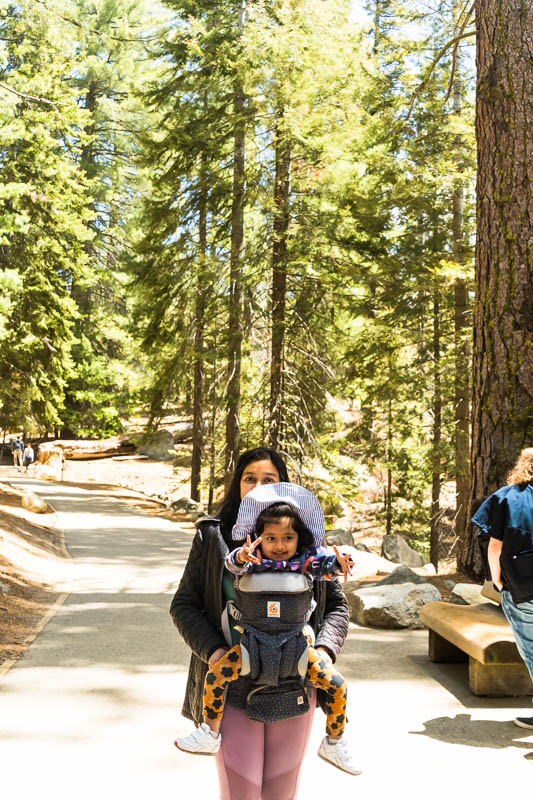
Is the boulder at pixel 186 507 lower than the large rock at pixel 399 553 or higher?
higher

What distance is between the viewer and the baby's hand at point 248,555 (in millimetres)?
2529

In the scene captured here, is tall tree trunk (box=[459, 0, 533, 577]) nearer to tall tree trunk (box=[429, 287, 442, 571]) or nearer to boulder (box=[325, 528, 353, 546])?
boulder (box=[325, 528, 353, 546])

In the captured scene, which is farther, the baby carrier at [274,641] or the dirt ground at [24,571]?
the dirt ground at [24,571]

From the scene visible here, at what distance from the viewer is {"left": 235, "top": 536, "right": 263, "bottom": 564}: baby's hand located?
2529 millimetres

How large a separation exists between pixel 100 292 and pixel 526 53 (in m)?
33.9

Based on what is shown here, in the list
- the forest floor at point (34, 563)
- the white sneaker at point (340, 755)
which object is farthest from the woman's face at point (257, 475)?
the forest floor at point (34, 563)

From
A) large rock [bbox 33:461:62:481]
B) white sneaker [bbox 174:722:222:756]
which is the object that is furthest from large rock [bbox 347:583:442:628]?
large rock [bbox 33:461:62:481]

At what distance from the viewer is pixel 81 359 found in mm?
38375

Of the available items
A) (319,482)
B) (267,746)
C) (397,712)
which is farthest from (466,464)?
(267,746)

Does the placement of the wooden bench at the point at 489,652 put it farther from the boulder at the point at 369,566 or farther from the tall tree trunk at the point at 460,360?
the tall tree trunk at the point at 460,360

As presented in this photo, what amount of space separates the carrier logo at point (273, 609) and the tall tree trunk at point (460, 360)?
13356mm

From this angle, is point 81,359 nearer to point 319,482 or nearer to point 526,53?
point 319,482

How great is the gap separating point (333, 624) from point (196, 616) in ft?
1.63

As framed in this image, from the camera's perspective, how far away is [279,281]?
17.4 m
